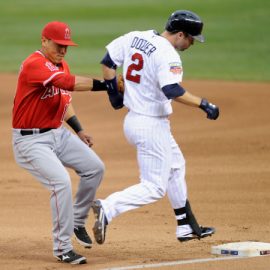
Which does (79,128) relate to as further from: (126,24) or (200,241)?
(126,24)

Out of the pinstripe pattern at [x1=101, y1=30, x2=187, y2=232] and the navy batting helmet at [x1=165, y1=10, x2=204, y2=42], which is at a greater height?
the navy batting helmet at [x1=165, y1=10, x2=204, y2=42]

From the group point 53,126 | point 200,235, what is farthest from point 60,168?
point 200,235

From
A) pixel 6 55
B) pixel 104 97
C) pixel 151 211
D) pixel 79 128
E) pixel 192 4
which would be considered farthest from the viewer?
pixel 192 4

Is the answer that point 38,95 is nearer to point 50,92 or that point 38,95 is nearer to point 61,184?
point 50,92

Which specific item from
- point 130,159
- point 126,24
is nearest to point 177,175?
point 130,159

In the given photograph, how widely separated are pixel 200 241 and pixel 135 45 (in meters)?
2.21

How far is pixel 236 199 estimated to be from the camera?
38.1ft

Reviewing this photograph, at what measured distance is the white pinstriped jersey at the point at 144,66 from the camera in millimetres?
8461

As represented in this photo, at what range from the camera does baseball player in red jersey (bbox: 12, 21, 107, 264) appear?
844 centimetres

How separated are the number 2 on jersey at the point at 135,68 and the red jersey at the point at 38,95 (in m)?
0.53

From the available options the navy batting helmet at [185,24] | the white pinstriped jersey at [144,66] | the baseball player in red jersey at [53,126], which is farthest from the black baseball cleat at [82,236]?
the navy batting helmet at [185,24]

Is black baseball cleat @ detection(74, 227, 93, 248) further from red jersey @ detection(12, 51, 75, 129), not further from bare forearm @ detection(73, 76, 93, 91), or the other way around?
bare forearm @ detection(73, 76, 93, 91)

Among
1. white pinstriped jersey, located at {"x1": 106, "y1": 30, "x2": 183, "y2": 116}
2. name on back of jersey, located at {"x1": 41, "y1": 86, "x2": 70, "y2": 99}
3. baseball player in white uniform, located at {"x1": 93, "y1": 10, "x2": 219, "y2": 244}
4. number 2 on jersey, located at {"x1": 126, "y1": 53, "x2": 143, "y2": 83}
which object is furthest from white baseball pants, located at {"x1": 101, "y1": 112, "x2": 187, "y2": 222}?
name on back of jersey, located at {"x1": 41, "y1": 86, "x2": 70, "y2": 99}

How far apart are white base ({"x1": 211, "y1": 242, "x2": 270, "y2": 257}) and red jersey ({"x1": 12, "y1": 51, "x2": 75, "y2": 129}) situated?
179 cm
